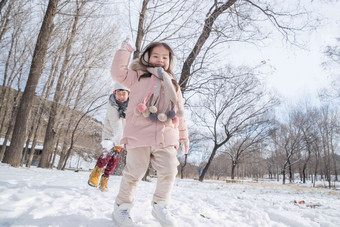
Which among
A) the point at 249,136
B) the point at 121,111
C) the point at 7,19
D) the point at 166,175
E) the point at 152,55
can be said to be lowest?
the point at 166,175

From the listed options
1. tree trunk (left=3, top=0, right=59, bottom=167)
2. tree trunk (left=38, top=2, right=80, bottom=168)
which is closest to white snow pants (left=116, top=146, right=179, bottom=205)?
tree trunk (left=3, top=0, right=59, bottom=167)

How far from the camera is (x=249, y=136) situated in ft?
64.8

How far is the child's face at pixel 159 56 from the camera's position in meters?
1.88

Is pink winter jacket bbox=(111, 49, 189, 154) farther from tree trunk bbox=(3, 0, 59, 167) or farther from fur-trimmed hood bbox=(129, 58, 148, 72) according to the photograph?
tree trunk bbox=(3, 0, 59, 167)

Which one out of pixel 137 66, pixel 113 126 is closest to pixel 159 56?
pixel 137 66

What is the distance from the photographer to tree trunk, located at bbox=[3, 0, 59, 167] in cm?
518

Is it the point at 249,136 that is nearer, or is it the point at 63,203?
the point at 63,203

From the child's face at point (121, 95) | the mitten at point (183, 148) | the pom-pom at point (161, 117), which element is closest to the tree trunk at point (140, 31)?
the child's face at point (121, 95)

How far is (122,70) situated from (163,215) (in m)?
1.23

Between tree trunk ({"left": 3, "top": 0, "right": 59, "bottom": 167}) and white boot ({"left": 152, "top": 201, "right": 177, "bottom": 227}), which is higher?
tree trunk ({"left": 3, "top": 0, "right": 59, "bottom": 167})

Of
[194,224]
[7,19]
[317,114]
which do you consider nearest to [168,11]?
[194,224]

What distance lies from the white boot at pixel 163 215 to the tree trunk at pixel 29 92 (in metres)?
5.30

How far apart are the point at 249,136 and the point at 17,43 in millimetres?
20111

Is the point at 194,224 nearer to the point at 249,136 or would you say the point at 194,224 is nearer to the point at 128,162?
the point at 128,162
